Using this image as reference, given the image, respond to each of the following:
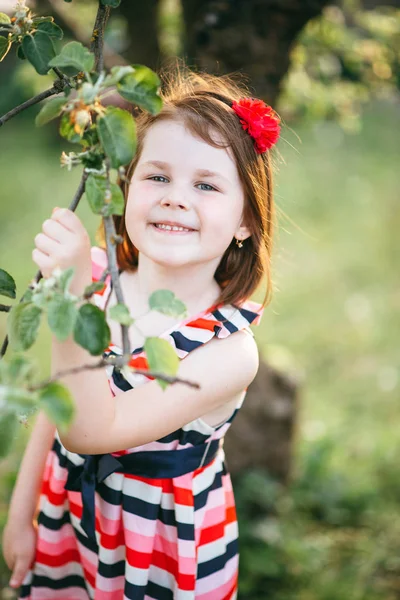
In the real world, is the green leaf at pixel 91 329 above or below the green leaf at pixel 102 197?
below

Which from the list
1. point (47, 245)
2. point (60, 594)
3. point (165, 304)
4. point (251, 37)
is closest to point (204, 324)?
point (47, 245)

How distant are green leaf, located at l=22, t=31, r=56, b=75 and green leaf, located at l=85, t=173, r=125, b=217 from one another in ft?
0.78

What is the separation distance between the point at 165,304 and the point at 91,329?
0.35ft

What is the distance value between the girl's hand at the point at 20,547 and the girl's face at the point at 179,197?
820 mm

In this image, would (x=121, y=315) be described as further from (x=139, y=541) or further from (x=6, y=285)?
(x=139, y=541)

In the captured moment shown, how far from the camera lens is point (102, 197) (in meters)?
0.94

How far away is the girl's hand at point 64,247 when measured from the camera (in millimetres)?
1147

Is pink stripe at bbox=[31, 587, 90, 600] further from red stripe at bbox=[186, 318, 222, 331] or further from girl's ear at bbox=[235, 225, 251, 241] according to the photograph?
girl's ear at bbox=[235, 225, 251, 241]

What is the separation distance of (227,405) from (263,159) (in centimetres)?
60

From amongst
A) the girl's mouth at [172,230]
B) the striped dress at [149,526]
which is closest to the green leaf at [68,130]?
the girl's mouth at [172,230]

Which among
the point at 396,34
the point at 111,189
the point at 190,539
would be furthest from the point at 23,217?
the point at 111,189

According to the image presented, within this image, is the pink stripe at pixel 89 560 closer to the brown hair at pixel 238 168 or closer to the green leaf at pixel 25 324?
the brown hair at pixel 238 168

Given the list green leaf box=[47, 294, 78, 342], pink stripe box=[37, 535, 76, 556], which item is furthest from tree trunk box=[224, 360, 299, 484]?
green leaf box=[47, 294, 78, 342]

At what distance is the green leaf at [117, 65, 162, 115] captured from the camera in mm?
891
